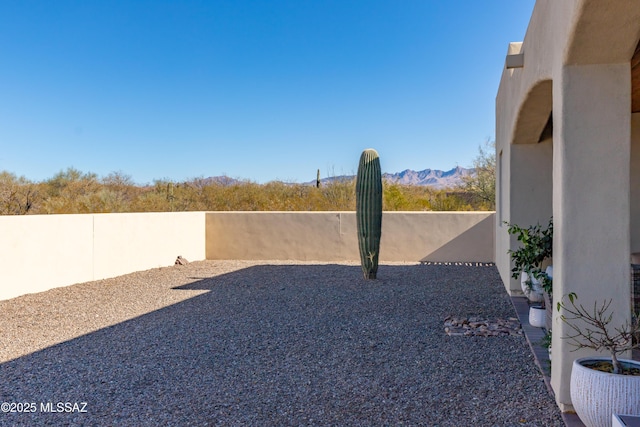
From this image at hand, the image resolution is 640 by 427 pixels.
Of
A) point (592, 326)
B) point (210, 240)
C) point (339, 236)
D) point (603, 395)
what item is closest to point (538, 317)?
point (592, 326)

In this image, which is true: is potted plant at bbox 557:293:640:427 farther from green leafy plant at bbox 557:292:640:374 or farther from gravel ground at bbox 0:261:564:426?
gravel ground at bbox 0:261:564:426

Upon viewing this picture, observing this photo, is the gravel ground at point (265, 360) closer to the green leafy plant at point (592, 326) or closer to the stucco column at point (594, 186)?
the green leafy plant at point (592, 326)

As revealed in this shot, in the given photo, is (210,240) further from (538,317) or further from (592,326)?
(592,326)

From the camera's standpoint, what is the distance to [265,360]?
4188 millimetres

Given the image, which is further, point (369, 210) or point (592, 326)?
point (369, 210)

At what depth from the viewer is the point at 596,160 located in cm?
288

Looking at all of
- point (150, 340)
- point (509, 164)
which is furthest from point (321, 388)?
point (509, 164)

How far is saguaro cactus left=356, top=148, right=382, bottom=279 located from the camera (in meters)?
8.56

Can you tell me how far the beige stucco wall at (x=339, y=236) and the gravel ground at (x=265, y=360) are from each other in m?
3.49

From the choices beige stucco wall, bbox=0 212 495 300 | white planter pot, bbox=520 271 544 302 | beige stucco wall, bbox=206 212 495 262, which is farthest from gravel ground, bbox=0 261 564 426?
beige stucco wall, bbox=206 212 495 262

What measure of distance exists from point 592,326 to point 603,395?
0.52 meters

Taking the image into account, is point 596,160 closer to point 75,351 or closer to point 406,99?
point 75,351

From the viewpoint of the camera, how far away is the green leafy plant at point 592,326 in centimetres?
276

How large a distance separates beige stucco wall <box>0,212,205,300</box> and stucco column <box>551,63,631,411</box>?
698 cm
